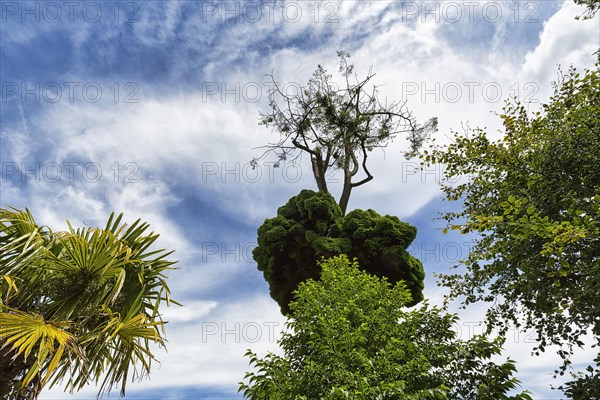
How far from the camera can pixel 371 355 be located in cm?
788

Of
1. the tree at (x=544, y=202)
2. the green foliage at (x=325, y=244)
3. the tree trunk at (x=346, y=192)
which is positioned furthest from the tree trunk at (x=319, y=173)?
the tree at (x=544, y=202)

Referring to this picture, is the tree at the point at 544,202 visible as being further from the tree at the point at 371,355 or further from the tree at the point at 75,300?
the tree at the point at 75,300

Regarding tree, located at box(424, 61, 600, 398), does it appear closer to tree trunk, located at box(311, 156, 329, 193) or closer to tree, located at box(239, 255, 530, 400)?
tree, located at box(239, 255, 530, 400)

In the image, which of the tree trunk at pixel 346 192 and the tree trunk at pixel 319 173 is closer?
the tree trunk at pixel 346 192

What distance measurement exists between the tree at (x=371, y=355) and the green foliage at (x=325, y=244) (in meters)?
5.92

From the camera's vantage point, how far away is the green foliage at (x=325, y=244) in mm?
15133

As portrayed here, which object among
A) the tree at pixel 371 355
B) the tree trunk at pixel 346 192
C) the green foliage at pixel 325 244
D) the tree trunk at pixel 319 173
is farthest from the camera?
the tree trunk at pixel 319 173

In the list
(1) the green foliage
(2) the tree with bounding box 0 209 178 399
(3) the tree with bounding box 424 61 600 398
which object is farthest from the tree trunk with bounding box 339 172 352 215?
(2) the tree with bounding box 0 209 178 399

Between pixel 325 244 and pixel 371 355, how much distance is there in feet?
22.9

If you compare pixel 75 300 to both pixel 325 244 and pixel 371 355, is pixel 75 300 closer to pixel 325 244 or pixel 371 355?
pixel 371 355

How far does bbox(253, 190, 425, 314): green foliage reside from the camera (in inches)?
596

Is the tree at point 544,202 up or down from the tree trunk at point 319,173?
down

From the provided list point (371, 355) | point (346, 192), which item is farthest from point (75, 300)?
point (346, 192)

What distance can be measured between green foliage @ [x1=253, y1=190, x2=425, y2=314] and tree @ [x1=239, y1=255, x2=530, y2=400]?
592cm
